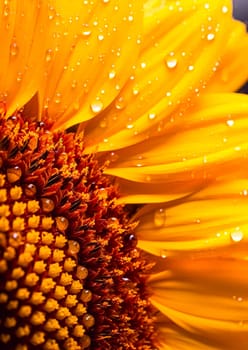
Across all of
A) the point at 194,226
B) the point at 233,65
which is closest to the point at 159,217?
the point at 194,226

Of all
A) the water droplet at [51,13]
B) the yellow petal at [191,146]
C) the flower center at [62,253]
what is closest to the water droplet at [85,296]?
the flower center at [62,253]

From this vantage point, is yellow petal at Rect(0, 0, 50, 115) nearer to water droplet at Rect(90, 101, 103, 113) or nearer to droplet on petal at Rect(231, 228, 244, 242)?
water droplet at Rect(90, 101, 103, 113)

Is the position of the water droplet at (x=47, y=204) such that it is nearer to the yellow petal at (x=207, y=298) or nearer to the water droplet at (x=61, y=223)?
the water droplet at (x=61, y=223)

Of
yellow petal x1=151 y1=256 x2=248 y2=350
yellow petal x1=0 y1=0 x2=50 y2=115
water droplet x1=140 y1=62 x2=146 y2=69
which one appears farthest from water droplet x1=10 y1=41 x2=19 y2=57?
yellow petal x1=151 y1=256 x2=248 y2=350

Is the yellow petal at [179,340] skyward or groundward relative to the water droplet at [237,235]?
groundward

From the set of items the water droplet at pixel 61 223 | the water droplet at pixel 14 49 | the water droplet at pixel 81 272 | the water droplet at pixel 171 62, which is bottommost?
the water droplet at pixel 81 272

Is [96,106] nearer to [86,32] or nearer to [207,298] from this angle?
[86,32]

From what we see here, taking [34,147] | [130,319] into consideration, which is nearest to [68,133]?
[34,147]
